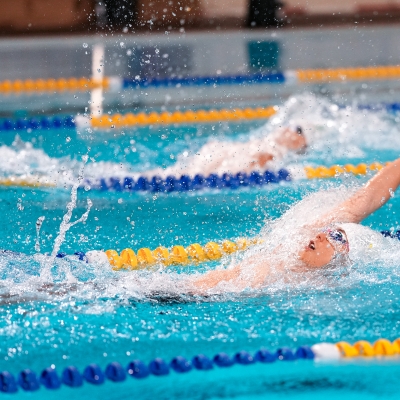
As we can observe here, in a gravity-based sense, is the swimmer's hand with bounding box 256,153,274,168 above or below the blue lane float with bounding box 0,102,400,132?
below

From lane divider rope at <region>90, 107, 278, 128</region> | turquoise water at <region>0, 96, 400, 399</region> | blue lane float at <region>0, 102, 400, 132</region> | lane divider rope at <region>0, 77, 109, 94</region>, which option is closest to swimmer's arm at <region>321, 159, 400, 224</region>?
turquoise water at <region>0, 96, 400, 399</region>

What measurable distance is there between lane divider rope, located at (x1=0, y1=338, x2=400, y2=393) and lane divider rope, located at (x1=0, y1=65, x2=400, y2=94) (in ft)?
12.2

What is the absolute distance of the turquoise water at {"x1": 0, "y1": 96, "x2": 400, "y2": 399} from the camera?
1.90 metres

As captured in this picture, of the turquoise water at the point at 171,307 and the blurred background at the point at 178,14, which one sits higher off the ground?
the blurred background at the point at 178,14

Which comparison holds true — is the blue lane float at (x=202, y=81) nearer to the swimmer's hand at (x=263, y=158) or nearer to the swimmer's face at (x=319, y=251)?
the swimmer's hand at (x=263, y=158)

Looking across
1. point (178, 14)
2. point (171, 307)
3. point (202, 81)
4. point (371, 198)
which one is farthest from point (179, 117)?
point (178, 14)

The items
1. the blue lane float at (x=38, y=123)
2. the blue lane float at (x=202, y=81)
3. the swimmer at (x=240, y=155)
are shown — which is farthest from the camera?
the blue lane float at (x=202, y=81)

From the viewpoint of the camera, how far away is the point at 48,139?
4.29 meters

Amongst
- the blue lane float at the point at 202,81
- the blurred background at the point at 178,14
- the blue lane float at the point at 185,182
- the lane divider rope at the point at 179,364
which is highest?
the blurred background at the point at 178,14

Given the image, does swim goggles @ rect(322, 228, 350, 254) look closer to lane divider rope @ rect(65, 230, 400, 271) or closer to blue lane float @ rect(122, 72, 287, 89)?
lane divider rope @ rect(65, 230, 400, 271)

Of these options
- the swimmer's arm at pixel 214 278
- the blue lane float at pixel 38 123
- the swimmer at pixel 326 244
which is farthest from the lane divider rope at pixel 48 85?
the swimmer's arm at pixel 214 278

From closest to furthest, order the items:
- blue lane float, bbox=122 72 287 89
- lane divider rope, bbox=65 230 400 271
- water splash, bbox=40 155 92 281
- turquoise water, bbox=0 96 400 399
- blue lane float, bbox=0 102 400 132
Answer: turquoise water, bbox=0 96 400 399
water splash, bbox=40 155 92 281
lane divider rope, bbox=65 230 400 271
blue lane float, bbox=0 102 400 132
blue lane float, bbox=122 72 287 89

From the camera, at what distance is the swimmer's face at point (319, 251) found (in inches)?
88.7

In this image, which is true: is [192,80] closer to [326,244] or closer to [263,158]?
[263,158]
